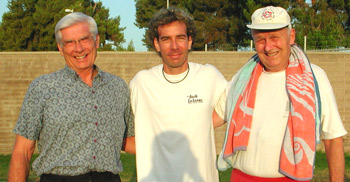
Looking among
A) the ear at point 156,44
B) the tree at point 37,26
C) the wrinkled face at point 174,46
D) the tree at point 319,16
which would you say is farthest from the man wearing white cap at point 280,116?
the tree at point 37,26

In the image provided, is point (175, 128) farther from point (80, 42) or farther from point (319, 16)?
point (319, 16)

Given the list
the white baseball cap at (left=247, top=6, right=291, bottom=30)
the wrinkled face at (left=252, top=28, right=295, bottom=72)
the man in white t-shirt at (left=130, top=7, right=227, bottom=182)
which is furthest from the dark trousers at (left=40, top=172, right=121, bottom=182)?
the white baseball cap at (left=247, top=6, right=291, bottom=30)

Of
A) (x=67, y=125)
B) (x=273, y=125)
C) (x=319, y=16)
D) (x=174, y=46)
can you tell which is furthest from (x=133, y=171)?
(x=319, y=16)

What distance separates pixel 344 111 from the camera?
10867 millimetres

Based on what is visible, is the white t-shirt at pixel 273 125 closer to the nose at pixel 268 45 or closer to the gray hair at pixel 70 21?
the nose at pixel 268 45

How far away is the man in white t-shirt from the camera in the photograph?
3.28 metres

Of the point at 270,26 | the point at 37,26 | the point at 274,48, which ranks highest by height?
the point at 37,26

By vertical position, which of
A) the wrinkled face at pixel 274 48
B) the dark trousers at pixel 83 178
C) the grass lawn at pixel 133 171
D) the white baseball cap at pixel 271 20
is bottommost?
the grass lawn at pixel 133 171

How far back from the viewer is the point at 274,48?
3041mm

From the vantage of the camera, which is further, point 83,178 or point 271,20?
point 271,20

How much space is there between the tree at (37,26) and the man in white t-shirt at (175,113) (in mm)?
30299

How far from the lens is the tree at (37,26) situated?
107 feet

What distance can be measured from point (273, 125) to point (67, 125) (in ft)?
4.76

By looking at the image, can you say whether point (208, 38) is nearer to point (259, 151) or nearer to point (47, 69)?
point (47, 69)
